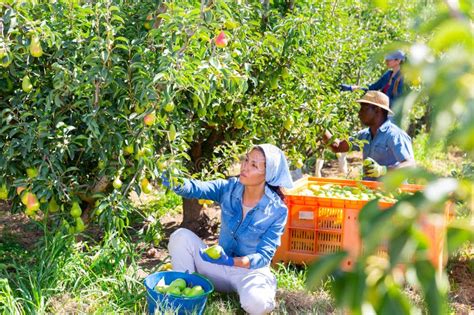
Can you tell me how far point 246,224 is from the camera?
3404mm

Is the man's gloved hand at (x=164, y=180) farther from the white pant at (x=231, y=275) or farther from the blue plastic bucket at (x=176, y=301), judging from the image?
the blue plastic bucket at (x=176, y=301)

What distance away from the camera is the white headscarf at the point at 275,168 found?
3.38 m

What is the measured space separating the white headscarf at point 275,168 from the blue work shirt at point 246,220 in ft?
0.22

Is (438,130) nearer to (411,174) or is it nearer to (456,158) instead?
(411,174)

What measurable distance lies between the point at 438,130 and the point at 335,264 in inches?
8.2

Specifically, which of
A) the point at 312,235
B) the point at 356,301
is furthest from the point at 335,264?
the point at 312,235

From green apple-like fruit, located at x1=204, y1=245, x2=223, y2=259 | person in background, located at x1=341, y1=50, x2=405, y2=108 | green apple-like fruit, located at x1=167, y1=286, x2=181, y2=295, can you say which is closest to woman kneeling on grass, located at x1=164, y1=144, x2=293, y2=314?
green apple-like fruit, located at x1=204, y1=245, x2=223, y2=259

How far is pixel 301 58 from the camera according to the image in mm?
4031

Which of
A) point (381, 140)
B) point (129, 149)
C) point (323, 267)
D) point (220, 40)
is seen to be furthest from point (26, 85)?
point (323, 267)

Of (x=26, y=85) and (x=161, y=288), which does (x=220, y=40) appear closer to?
(x=26, y=85)

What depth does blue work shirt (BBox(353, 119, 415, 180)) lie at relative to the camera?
4.23 metres

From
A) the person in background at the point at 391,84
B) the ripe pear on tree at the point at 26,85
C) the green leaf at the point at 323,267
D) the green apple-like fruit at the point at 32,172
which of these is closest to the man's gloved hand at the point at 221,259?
the green apple-like fruit at the point at 32,172

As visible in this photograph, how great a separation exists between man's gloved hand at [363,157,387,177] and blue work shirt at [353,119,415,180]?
181 millimetres

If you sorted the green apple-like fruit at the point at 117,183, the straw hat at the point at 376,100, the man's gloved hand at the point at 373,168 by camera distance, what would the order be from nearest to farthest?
the green apple-like fruit at the point at 117,183, the man's gloved hand at the point at 373,168, the straw hat at the point at 376,100
